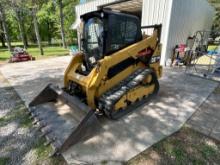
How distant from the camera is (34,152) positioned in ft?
7.96

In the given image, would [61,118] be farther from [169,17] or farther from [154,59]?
[169,17]

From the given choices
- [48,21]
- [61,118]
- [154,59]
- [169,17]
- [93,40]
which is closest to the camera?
[61,118]

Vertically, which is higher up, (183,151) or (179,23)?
(179,23)

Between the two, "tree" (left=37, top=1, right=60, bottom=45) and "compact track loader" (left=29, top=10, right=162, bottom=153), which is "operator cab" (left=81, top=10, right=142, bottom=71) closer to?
"compact track loader" (left=29, top=10, right=162, bottom=153)

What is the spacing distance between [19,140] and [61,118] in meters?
0.81

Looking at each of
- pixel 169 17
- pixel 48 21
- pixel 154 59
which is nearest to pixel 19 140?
pixel 154 59

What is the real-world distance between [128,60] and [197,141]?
2.06m

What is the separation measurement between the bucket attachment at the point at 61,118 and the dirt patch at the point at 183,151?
2.95 ft

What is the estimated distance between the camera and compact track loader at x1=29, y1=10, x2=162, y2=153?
9.57 ft

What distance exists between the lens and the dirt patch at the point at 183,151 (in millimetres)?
2230

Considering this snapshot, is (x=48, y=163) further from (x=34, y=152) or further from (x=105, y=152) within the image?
(x=105, y=152)

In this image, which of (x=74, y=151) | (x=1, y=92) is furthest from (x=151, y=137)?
(x=1, y=92)

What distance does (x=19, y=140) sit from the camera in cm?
272

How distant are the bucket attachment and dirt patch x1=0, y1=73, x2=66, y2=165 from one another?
5.7 inches
